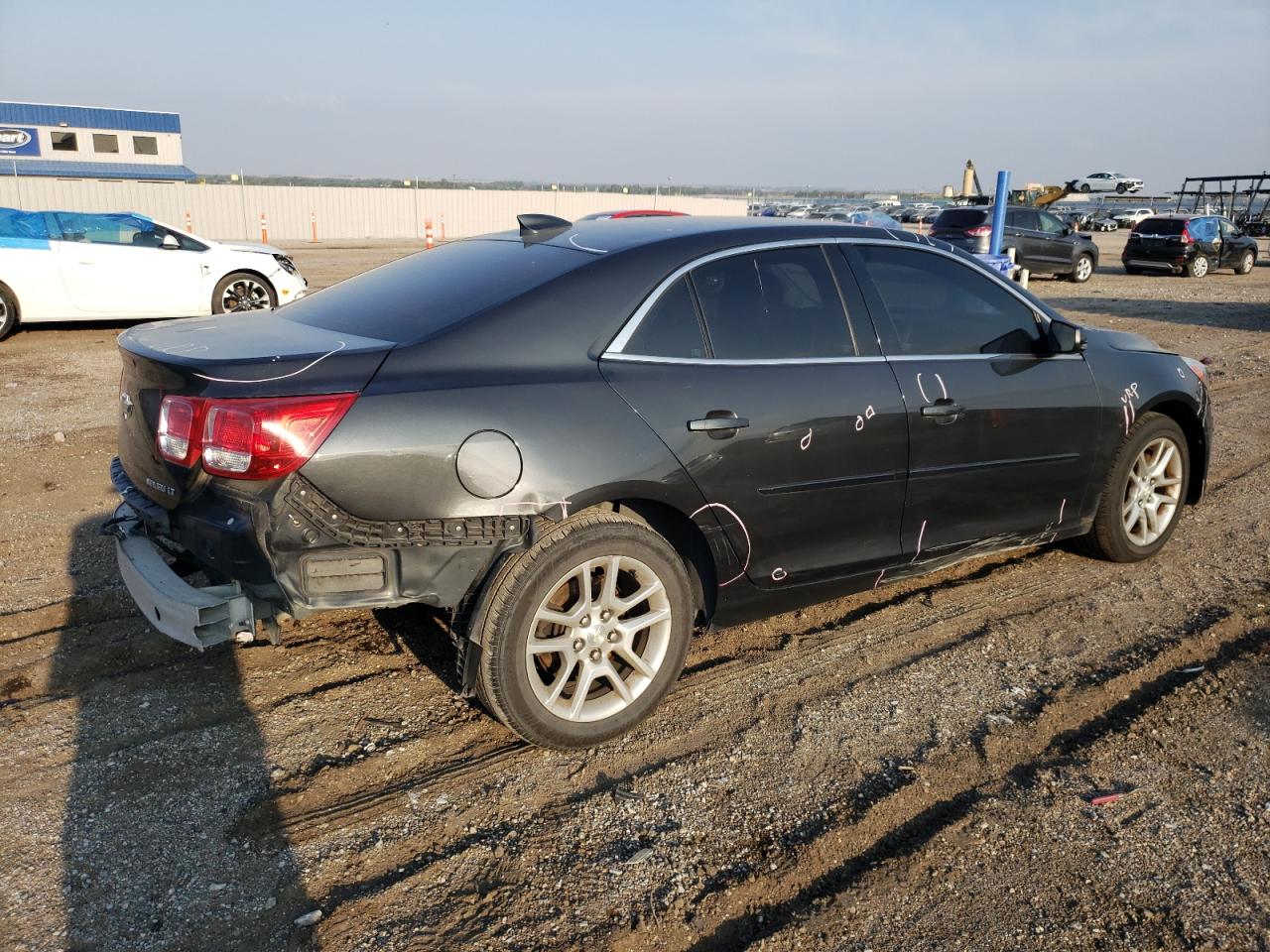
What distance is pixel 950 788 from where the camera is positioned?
3195 mm

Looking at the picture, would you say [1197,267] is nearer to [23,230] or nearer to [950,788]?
[23,230]

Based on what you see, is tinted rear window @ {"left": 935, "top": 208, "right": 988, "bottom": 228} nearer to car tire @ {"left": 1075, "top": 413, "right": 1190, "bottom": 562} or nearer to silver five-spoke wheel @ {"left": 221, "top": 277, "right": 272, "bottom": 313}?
silver five-spoke wheel @ {"left": 221, "top": 277, "right": 272, "bottom": 313}

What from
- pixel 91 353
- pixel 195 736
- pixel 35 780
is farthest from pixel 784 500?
pixel 91 353

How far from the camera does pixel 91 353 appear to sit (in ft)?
36.2

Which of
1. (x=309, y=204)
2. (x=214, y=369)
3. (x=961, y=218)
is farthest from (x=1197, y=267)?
(x=309, y=204)

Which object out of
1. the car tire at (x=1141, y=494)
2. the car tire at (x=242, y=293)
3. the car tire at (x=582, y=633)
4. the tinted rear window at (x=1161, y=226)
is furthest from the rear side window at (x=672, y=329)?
the tinted rear window at (x=1161, y=226)

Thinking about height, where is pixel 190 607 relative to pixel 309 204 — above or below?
below

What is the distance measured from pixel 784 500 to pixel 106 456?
5284mm

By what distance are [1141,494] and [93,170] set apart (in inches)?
2048

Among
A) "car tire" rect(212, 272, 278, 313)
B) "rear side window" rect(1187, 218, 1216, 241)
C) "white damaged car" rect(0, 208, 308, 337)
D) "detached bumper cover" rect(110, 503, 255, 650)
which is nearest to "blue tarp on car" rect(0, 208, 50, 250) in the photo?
"white damaged car" rect(0, 208, 308, 337)

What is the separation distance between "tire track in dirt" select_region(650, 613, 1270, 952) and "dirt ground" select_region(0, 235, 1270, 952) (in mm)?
11

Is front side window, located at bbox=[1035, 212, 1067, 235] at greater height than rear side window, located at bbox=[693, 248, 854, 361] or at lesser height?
greater

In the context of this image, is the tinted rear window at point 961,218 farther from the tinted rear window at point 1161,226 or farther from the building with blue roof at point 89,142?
the building with blue roof at point 89,142

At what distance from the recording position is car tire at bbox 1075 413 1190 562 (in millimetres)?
4875
